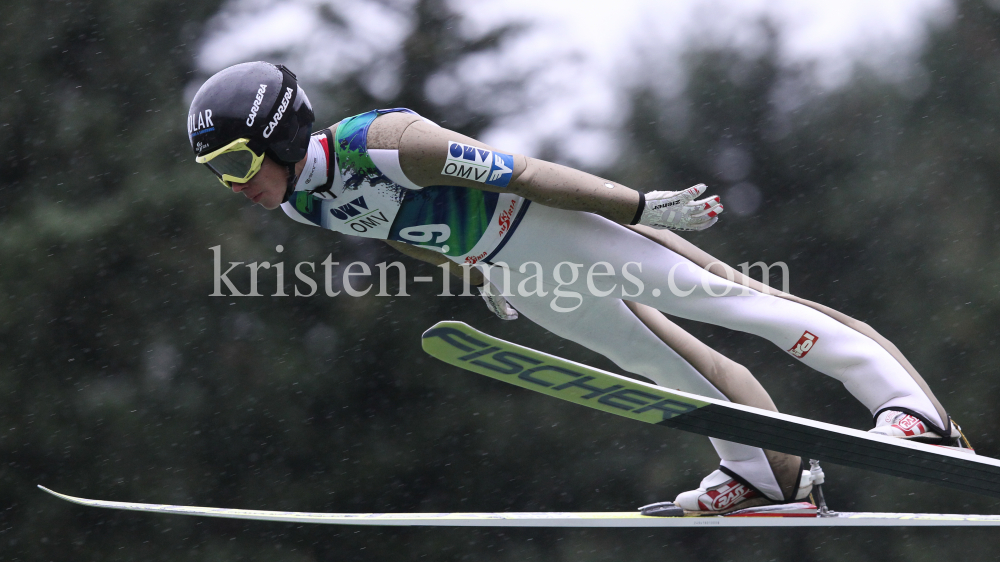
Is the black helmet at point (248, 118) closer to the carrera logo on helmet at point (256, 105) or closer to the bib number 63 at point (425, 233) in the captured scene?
the carrera logo on helmet at point (256, 105)

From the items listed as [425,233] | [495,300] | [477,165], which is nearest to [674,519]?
[495,300]

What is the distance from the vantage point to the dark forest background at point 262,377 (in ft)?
22.7

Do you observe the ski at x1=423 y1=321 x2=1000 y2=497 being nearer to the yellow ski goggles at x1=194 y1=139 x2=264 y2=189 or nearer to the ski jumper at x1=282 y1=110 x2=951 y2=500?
the ski jumper at x1=282 y1=110 x2=951 y2=500

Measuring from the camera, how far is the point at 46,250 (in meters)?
6.91

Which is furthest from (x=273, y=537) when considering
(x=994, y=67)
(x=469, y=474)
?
(x=994, y=67)

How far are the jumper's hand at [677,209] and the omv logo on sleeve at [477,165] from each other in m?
0.34

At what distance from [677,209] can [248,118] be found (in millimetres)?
994

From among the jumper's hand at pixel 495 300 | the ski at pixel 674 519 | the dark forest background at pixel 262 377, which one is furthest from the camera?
the dark forest background at pixel 262 377

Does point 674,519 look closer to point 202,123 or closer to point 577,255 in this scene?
point 577,255

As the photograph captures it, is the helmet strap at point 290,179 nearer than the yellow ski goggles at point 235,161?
No

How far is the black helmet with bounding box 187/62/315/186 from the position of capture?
2.11m

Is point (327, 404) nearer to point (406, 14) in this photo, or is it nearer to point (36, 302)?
point (36, 302)

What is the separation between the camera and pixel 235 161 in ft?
6.98

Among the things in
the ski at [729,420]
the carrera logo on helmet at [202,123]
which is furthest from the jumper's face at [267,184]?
the ski at [729,420]
